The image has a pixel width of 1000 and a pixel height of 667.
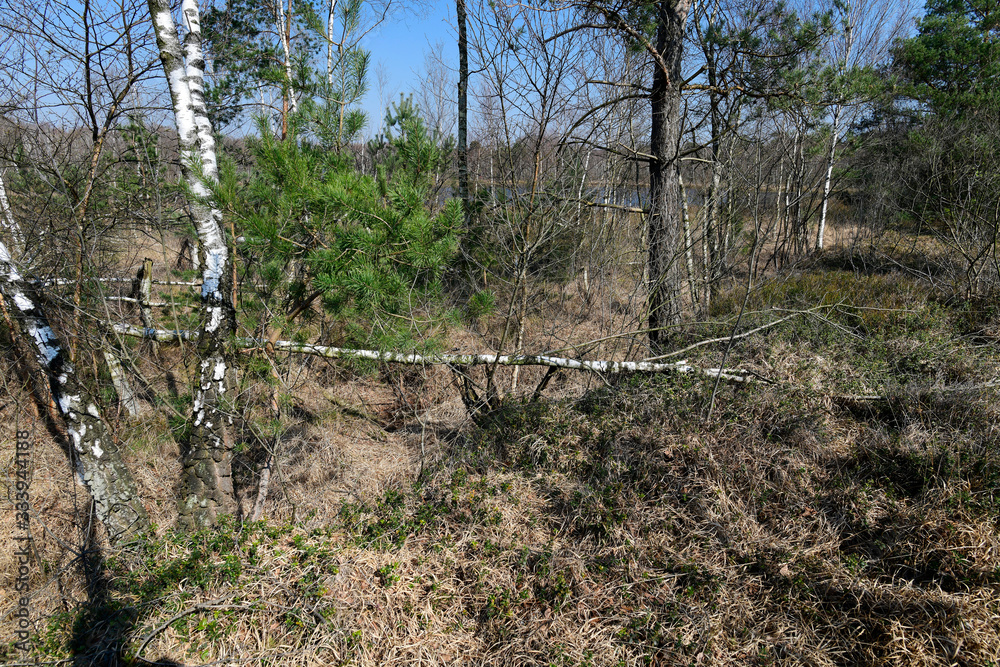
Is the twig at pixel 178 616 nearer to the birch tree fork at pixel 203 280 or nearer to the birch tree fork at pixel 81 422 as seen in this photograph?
the birch tree fork at pixel 203 280

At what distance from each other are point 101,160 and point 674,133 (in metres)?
5.83

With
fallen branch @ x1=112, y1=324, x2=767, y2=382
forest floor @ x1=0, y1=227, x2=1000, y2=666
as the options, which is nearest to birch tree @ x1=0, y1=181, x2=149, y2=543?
forest floor @ x1=0, y1=227, x2=1000, y2=666

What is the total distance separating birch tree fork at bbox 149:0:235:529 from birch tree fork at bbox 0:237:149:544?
0.39 metres

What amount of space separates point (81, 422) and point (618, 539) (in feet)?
12.6

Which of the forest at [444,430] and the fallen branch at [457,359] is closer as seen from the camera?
the forest at [444,430]

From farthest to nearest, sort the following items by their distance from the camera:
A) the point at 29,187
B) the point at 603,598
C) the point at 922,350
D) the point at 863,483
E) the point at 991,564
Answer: the point at 29,187 → the point at 922,350 → the point at 863,483 → the point at 603,598 → the point at 991,564

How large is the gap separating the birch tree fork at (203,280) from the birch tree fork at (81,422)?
387 mm

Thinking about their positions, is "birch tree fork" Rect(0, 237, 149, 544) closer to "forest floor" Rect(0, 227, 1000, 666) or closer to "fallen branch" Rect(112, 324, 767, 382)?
"forest floor" Rect(0, 227, 1000, 666)

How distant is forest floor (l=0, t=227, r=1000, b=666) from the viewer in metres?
2.59

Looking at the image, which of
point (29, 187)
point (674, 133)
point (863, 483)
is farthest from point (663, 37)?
point (29, 187)

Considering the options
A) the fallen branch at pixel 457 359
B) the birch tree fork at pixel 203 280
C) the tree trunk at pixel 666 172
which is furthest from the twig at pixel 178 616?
the tree trunk at pixel 666 172

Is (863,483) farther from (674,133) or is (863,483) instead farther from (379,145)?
(379,145)

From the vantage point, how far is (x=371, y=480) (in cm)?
445

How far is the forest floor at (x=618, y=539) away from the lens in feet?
8.51
